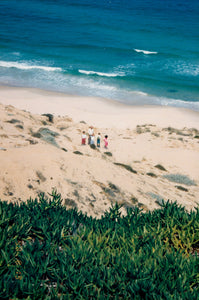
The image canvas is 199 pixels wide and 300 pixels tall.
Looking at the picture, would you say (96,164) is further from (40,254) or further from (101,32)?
(101,32)

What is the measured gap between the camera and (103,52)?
4159 centimetres

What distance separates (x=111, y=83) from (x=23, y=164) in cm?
2450

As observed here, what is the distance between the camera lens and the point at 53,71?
36.1m

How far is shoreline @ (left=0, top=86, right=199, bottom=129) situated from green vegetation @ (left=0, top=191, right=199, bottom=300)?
54.8 feet

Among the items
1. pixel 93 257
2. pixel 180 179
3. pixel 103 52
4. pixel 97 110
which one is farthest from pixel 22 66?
pixel 93 257

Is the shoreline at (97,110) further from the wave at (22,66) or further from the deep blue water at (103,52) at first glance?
the wave at (22,66)

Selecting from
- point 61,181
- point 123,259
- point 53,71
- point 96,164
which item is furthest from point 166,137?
point 53,71

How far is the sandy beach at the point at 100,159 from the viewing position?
1055 centimetres

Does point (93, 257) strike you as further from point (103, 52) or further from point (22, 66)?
point (103, 52)

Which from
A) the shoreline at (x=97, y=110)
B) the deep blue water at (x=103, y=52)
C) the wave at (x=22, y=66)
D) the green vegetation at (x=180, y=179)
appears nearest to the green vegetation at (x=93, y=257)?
the green vegetation at (x=180, y=179)

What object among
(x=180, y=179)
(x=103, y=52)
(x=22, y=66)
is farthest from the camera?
(x=103, y=52)

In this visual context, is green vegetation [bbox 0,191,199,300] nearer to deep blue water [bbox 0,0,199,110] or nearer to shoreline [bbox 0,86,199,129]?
shoreline [bbox 0,86,199,129]

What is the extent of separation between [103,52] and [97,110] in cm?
1754

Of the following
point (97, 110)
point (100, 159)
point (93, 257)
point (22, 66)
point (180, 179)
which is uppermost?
point (22, 66)
